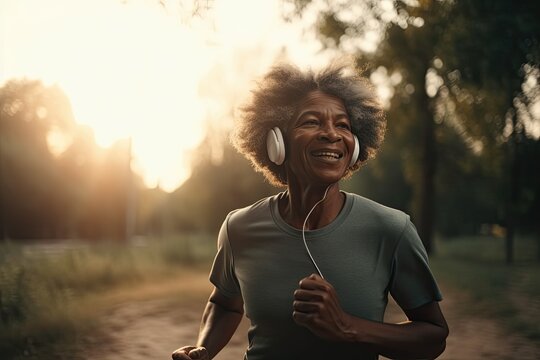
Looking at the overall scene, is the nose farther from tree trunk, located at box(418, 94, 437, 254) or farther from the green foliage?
the green foliage

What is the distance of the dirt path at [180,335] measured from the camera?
7758mm

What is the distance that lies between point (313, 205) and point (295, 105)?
0.46 metres

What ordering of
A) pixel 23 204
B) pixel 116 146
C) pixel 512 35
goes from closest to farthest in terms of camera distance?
pixel 512 35 → pixel 23 204 → pixel 116 146

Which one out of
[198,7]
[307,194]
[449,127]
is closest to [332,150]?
[307,194]

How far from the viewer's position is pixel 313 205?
9.11 ft

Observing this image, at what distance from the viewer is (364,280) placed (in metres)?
2.58

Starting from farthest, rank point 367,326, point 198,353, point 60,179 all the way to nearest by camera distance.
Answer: point 60,179, point 198,353, point 367,326

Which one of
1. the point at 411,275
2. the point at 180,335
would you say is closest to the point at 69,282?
the point at 180,335

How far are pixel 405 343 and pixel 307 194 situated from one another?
0.72 meters

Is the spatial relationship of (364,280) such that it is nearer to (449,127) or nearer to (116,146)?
(449,127)

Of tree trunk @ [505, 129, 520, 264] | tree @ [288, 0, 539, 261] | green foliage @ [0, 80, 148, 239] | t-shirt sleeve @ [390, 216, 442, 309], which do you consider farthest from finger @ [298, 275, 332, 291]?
green foliage @ [0, 80, 148, 239]

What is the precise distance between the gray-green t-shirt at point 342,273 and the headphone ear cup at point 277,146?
0.96 feet

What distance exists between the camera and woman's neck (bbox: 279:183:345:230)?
108 inches

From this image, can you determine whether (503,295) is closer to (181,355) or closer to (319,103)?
(319,103)
